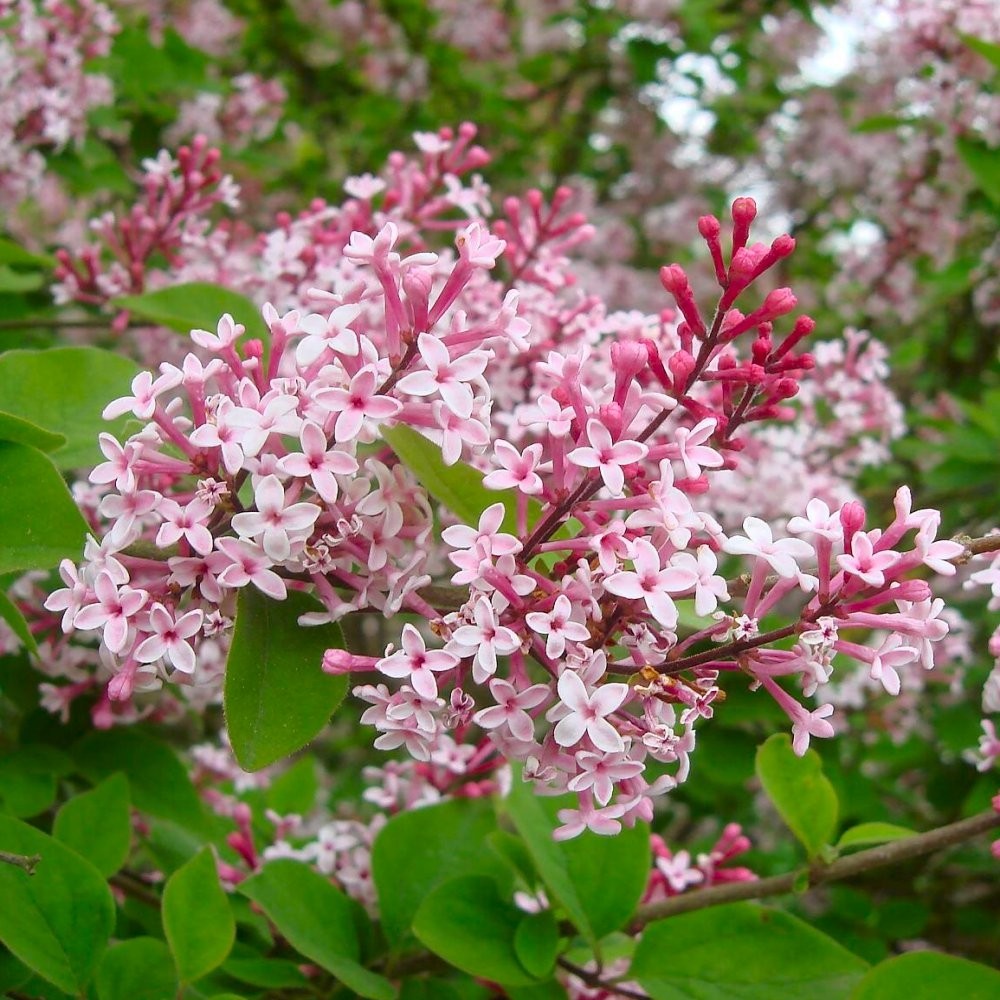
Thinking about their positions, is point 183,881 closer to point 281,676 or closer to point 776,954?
point 281,676

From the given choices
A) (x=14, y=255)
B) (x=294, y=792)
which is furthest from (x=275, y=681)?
(x=14, y=255)

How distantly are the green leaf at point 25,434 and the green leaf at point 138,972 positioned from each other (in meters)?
0.64

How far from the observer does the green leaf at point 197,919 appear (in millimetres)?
1303

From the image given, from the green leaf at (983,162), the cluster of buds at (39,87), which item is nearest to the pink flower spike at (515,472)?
the cluster of buds at (39,87)

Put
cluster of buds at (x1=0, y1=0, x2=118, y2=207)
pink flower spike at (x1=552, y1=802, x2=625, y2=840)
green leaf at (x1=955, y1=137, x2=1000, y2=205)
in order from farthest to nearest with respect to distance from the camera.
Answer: green leaf at (x1=955, y1=137, x2=1000, y2=205)
cluster of buds at (x1=0, y1=0, x2=118, y2=207)
pink flower spike at (x1=552, y1=802, x2=625, y2=840)

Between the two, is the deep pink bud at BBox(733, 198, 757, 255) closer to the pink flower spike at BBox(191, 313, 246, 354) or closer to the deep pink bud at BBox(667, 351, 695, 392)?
the deep pink bud at BBox(667, 351, 695, 392)

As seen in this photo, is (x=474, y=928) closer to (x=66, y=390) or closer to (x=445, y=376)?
(x=445, y=376)

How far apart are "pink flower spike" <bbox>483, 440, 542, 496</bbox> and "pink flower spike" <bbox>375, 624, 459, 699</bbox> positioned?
0.18 metres

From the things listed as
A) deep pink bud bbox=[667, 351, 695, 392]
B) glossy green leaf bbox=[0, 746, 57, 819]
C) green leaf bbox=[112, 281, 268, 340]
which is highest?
deep pink bud bbox=[667, 351, 695, 392]

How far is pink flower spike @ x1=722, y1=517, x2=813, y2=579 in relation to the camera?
1.08 m

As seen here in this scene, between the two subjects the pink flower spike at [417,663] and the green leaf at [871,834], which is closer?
the pink flower spike at [417,663]

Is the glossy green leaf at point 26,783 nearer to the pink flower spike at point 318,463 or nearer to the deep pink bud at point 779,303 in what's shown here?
the pink flower spike at point 318,463

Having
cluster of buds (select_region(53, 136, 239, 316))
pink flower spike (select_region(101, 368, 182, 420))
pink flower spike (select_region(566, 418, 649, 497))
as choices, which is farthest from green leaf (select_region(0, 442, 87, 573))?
cluster of buds (select_region(53, 136, 239, 316))

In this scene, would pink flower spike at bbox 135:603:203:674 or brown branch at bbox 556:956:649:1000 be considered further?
brown branch at bbox 556:956:649:1000
